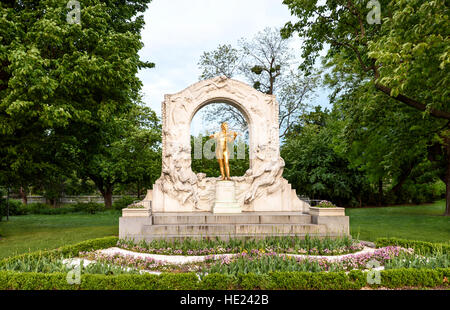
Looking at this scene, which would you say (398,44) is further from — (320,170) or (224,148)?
(320,170)

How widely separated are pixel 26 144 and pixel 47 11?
4.91 m

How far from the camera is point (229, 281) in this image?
5727 millimetres

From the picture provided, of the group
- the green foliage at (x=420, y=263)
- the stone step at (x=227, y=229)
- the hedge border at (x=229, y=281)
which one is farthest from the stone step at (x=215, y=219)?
the hedge border at (x=229, y=281)

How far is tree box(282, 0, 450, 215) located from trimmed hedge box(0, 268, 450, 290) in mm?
5115

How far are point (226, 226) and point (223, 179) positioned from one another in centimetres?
304

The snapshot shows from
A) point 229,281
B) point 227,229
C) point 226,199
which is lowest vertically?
point 229,281

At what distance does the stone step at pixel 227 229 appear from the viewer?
10.6m

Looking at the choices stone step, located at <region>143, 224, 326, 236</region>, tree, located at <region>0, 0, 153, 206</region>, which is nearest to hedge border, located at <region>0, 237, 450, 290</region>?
stone step, located at <region>143, 224, 326, 236</region>

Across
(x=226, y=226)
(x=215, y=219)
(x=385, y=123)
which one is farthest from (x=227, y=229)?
(x=385, y=123)

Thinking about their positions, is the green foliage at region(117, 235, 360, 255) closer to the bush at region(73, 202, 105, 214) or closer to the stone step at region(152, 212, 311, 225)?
the stone step at region(152, 212, 311, 225)

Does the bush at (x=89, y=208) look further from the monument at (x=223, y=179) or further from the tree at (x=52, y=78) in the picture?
the monument at (x=223, y=179)

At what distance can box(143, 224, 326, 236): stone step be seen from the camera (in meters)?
10.6

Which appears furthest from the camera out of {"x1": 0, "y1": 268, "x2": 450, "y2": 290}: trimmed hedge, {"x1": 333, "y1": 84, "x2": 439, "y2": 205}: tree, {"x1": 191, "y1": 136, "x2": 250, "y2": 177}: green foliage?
{"x1": 191, "y1": 136, "x2": 250, "y2": 177}: green foliage

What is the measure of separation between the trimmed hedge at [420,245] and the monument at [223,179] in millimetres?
1834
